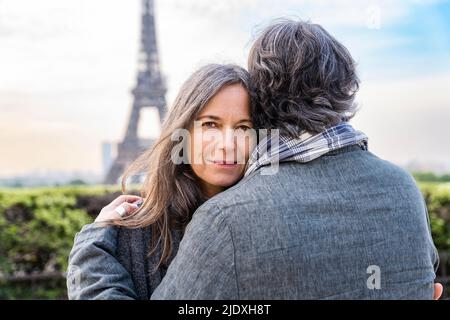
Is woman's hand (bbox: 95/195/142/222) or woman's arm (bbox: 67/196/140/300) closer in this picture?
woman's arm (bbox: 67/196/140/300)

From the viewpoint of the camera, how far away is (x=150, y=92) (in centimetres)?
1258

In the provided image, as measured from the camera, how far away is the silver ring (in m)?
1.35

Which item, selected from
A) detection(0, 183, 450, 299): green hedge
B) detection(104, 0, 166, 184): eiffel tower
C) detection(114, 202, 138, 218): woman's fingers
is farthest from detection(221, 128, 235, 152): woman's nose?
detection(104, 0, 166, 184): eiffel tower

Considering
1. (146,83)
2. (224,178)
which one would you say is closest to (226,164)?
(224,178)

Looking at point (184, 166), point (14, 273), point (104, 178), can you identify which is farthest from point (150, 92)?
point (184, 166)

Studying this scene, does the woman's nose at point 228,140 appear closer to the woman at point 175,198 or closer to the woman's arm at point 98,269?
the woman at point 175,198

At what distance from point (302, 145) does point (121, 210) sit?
1.58ft

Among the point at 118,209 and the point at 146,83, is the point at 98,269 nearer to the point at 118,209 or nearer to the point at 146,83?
the point at 118,209

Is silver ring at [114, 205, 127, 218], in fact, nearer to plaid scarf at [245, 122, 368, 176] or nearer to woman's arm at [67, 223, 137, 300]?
woman's arm at [67, 223, 137, 300]

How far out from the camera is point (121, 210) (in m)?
1.36

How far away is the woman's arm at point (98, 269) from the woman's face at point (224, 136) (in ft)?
0.90
